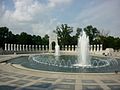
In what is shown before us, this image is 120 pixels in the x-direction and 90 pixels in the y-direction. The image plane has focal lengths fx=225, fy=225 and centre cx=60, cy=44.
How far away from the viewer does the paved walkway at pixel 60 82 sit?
58.0 ft

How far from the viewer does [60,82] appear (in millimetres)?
19562

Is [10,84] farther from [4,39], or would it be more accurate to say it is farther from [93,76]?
[4,39]

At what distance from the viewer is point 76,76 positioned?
73.8 feet

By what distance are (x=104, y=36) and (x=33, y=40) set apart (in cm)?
3052

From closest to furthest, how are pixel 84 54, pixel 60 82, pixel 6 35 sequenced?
pixel 60 82 → pixel 84 54 → pixel 6 35

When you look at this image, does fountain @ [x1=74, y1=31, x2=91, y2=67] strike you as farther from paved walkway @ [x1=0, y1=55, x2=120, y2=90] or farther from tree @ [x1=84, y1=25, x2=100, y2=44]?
tree @ [x1=84, y1=25, x2=100, y2=44]

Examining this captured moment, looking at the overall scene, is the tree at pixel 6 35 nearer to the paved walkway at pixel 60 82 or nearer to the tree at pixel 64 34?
the tree at pixel 64 34

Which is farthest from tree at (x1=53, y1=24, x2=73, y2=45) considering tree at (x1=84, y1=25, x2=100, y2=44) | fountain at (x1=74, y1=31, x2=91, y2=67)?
fountain at (x1=74, y1=31, x2=91, y2=67)

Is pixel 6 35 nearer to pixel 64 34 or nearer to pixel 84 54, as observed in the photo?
pixel 64 34

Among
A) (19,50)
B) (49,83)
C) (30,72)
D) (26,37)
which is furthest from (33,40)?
(49,83)

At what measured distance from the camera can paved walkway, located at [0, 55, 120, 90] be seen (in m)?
17.7

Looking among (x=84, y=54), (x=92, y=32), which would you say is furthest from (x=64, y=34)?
(x=84, y=54)

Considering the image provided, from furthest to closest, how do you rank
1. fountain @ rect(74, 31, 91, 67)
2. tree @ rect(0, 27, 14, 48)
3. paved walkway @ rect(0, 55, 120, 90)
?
1. tree @ rect(0, 27, 14, 48)
2. fountain @ rect(74, 31, 91, 67)
3. paved walkway @ rect(0, 55, 120, 90)

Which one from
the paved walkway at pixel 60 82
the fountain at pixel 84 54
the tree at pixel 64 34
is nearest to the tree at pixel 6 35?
the tree at pixel 64 34
